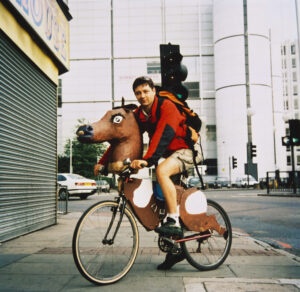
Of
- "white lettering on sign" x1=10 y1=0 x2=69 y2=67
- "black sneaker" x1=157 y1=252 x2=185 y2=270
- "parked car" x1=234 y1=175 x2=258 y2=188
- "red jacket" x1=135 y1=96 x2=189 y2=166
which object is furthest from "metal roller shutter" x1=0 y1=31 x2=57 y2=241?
"parked car" x1=234 y1=175 x2=258 y2=188

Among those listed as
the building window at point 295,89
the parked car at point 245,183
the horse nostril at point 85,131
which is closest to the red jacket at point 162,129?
the horse nostril at point 85,131

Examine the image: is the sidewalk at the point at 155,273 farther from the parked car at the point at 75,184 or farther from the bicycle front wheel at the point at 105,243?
the parked car at the point at 75,184

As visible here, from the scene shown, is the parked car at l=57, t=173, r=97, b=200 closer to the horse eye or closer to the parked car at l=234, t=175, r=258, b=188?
the horse eye

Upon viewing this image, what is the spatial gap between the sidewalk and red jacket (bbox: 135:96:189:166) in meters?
1.10

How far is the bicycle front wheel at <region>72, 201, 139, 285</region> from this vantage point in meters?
3.58

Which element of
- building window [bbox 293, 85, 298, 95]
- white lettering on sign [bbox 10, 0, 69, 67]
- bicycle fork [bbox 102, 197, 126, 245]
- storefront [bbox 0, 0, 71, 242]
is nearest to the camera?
bicycle fork [bbox 102, 197, 126, 245]

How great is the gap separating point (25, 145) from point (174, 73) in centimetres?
352

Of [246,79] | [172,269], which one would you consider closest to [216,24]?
[246,79]

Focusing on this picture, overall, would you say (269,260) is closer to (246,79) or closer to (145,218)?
(145,218)

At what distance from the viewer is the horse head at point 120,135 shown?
3857mm

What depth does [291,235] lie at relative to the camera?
25.1 feet

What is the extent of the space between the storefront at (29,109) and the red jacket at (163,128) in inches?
125

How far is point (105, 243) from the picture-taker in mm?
3787

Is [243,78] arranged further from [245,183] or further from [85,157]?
[85,157]
